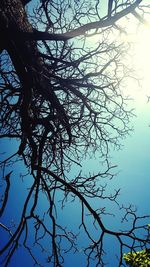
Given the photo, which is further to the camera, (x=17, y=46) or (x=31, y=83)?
(x=31, y=83)

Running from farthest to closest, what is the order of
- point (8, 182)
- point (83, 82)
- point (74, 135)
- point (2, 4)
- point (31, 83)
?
point (74, 135)
point (83, 82)
point (8, 182)
point (31, 83)
point (2, 4)

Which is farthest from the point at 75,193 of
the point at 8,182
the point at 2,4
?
the point at 2,4

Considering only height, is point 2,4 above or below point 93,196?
above

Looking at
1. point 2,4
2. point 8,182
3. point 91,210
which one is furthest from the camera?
point 91,210

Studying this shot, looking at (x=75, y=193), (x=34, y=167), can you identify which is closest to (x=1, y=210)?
(x=34, y=167)

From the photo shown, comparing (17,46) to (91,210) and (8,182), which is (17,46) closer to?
(8,182)

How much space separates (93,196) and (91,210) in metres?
0.35

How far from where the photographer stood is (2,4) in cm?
507

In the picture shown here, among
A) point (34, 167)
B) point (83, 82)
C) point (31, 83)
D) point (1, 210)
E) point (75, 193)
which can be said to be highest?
point (83, 82)

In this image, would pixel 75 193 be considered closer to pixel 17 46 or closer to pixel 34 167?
pixel 34 167

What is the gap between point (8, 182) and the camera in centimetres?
618

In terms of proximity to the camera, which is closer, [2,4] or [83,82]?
[2,4]

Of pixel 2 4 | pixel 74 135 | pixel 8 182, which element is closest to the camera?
pixel 2 4

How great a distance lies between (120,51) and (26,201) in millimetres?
→ 4146
